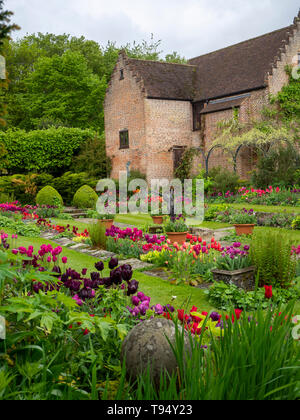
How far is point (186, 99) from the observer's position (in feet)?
82.7

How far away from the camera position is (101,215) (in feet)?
39.1

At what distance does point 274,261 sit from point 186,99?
838 inches

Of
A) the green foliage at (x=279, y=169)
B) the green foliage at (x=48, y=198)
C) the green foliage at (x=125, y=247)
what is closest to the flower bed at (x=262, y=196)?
the green foliage at (x=279, y=169)

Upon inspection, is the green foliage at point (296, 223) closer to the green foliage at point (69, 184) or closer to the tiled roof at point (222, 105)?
the green foliage at point (69, 184)

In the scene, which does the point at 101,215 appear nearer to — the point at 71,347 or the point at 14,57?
the point at 71,347

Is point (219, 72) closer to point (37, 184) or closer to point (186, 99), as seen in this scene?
point (186, 99)

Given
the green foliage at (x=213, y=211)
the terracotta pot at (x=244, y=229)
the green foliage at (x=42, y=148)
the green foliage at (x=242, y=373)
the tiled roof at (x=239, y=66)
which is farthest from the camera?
the green foliage at (x=42, y=148)

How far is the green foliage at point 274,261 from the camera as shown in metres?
5.28

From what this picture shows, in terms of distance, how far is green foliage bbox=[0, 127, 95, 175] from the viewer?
2269cm

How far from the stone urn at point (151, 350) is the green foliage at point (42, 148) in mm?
20918

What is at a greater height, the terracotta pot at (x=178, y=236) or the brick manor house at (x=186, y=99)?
the brick manor house at (x=186, y=99)

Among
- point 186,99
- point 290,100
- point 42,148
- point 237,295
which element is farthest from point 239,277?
point 186,99

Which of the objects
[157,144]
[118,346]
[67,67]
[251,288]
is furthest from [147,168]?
[118,346]

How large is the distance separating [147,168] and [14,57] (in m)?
20.8
